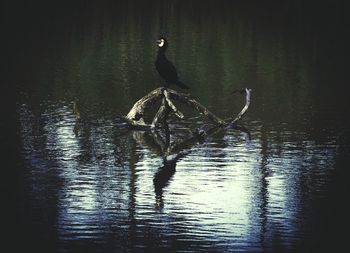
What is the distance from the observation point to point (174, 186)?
26391 millimetres

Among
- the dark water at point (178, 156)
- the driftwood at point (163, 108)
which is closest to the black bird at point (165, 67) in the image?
the driftwood at point (163, 108)

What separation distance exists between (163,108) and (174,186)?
9.82m

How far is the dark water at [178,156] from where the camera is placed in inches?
864

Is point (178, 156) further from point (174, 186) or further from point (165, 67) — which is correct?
point (165, 67)

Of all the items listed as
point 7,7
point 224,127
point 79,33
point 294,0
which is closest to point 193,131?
point 224,127

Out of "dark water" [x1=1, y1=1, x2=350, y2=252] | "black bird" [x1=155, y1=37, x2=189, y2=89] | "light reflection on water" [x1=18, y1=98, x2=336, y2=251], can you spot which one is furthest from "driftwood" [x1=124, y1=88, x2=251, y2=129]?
"light reflection on water" [x1=18, y1=98, x2=336, y2=251]

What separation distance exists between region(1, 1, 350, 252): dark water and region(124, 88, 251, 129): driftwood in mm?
757

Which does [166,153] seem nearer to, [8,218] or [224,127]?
[224,127]

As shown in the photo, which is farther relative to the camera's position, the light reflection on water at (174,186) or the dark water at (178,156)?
the dark water at (178,156)

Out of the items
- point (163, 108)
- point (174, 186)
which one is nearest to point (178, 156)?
point (174, 186)

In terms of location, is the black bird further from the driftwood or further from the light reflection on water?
the light reflection on water

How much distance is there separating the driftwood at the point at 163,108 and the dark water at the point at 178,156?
76 centimetres

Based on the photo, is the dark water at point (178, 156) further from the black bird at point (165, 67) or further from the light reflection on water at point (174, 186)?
the black bird at point (165, 67)

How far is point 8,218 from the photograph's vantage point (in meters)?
23.2
